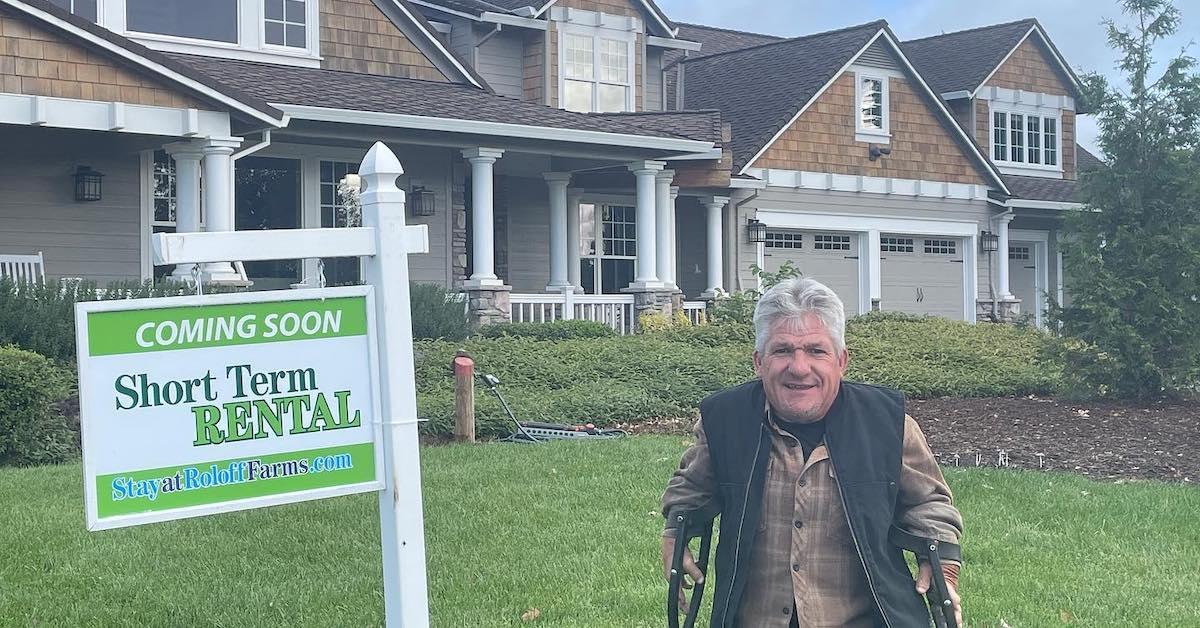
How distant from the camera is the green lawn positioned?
579 centimetres

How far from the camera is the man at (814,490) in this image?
3625 millimetres

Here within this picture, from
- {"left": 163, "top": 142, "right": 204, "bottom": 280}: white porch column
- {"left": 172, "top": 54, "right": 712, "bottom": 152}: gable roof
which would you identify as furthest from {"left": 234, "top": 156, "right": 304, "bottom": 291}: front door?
{"left": 163, "top": 142, "right": 204, "bottom": 280}: white porch column

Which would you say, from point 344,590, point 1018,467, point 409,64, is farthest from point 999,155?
point 344,590

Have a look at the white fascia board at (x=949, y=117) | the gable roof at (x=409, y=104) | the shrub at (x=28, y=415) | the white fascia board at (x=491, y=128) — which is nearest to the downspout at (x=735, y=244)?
the white fascia board at (x=491, y=128)

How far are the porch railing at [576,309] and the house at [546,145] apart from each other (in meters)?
0.07

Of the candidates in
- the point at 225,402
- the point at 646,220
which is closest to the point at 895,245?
the point at 646,220

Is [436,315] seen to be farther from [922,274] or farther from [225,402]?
[225,402]

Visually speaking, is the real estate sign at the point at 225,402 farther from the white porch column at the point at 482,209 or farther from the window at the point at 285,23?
the window at the point at 285,23

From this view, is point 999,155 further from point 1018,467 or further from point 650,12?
point 1018,467

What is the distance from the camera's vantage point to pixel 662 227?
20.9 meters

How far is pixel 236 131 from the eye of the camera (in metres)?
A: 16.0

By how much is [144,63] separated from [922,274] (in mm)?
16348

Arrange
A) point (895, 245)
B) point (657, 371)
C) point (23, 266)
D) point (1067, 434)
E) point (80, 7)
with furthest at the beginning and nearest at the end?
point (895, 245) < point (80, 7) < point (23, 266) < point (657, 371) < point (1067, 434)

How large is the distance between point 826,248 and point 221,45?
11.6m
